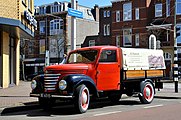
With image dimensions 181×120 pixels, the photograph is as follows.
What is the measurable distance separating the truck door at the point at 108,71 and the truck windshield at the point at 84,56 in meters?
0.32

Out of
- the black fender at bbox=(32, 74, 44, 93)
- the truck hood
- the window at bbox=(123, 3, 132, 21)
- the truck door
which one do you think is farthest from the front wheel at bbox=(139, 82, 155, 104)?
the window at bbox=(123, 3, 132, 21)

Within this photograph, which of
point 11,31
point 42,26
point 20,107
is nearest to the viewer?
point 20,107

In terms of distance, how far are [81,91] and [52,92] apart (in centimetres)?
106

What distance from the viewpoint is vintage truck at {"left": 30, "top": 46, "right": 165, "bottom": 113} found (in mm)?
12633

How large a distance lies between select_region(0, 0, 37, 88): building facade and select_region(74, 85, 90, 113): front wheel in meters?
7.90

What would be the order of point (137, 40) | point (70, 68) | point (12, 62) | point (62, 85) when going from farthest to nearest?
1. point (137, 40)
2. point (12, 62)
3. point (70, 68)
4. point (62, 85)

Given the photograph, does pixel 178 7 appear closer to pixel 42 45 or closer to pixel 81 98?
pixel 42 45

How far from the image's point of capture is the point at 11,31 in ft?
74.6

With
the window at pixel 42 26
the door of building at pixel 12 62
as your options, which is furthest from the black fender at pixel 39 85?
the window at pixel 42 26

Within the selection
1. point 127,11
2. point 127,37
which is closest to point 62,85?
point 127,37

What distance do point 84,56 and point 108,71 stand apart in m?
1.14

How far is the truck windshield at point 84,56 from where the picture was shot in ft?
46.1

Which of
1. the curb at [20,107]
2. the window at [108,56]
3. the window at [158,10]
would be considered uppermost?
the window at [158,10]

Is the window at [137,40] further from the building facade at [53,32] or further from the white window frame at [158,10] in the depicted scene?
the building facade at [53,32]
